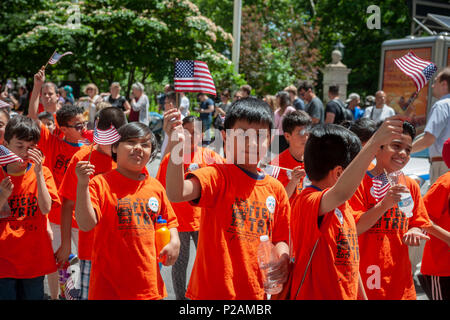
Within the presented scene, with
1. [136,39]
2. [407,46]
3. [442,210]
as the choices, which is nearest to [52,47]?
[136,39]

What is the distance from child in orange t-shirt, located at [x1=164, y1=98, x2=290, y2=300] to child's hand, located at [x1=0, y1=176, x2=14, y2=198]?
4.60ft

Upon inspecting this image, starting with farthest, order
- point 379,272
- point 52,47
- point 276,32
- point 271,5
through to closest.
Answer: point 271,5
point 276,32
point 52,47
point 379,272

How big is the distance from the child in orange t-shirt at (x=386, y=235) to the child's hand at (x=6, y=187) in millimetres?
2203

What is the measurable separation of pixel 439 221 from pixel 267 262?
1.59m

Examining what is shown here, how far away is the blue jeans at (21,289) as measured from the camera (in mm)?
3553

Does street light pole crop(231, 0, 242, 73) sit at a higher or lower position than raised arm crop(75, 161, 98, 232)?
higher

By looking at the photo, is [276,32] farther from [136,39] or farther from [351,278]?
[351,278]

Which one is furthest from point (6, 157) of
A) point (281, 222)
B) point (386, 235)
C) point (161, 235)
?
point (386, 235)

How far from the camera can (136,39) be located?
53.8ft

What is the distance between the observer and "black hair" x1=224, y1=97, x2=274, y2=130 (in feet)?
9.36

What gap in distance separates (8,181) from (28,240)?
461mm

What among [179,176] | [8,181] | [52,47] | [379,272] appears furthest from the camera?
[52,47]

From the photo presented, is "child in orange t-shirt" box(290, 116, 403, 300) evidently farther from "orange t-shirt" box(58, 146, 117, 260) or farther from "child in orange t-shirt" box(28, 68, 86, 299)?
"child in orange t-shirt" box(28, 68, 86, 299)

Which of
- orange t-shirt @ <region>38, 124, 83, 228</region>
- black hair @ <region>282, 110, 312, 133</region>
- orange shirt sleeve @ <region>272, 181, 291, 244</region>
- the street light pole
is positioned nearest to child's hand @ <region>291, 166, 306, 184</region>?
orange shirt sleeve @ <region>272, 181, 291, 244</region>
